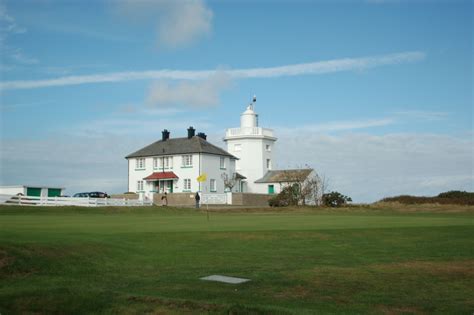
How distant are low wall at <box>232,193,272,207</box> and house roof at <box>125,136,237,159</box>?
33.0ft

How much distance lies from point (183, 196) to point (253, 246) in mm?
52210

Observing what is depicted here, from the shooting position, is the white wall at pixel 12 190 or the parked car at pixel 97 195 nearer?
the white wall at pixel 12 190

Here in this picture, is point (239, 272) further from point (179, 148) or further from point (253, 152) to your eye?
point (253, 152)

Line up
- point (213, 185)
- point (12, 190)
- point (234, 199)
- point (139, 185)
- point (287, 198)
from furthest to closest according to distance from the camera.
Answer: point (139, 185), point (213, 185), point (12, 190), point (234, 199), point (287, 198)

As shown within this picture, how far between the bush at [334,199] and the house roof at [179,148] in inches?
782

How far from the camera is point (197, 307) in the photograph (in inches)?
394

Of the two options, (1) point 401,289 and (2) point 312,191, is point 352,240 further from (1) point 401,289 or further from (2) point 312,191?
(2) point 312,191

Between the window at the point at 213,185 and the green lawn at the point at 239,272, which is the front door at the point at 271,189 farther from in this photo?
the green lawn at the point at 239,272

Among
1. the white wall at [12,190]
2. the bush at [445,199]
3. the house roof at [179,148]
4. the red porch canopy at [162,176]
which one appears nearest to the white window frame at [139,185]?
the red porch canopy at [162,176]

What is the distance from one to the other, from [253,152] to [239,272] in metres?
A: 71.4

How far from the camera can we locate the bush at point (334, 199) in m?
64.6

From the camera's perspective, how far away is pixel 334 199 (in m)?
64.6

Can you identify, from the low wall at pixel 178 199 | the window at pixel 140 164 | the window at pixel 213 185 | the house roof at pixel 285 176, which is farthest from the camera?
the window at pixel 140 164

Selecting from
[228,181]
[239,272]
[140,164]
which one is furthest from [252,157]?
[239,272]
